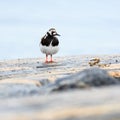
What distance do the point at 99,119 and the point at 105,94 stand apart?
32.5 inches

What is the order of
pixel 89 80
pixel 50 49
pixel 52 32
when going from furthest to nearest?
pixel 52 32
pixel 50 49
pixel 89 80

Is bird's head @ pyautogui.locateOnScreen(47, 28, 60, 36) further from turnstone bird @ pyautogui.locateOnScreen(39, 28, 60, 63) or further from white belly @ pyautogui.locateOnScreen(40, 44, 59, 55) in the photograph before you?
white belly @ pyautogui.locateOnScreen(40, 44, 59, 55)

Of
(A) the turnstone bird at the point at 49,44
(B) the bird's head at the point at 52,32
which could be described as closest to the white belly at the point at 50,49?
(A) the turnstone bird at the point at 49,44

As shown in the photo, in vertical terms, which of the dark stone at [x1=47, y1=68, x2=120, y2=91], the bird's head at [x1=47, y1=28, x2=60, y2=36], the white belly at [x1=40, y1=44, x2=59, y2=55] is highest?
the bird's head at [x1=47, y1=28, x2=60, y2=36]

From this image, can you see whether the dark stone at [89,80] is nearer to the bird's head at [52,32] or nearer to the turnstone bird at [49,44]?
the turnstone bird at [49,44]

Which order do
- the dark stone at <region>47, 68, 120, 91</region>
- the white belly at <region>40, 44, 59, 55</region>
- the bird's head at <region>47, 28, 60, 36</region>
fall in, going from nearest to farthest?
the dark stone at <region>47, 68, 120, 91</region> → the white belly at <region>40, 44, 59, 55</region> → the bird's head at <region>47, 28, 60, 36</region>

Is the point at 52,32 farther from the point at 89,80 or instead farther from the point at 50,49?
the point at 89,80

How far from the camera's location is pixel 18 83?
884 cm

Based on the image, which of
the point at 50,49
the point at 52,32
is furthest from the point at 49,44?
the point at 52,32

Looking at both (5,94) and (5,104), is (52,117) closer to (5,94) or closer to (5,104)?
(5,104)

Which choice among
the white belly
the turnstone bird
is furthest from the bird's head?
the white belly

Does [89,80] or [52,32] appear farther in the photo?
[52,32]

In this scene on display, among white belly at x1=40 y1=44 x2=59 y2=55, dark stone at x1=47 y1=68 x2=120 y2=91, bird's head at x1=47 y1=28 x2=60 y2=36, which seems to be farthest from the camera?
bird's head at x1=47 y1=28 x2=60 y2=36

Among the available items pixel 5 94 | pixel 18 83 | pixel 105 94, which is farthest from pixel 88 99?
pixel 18 83
